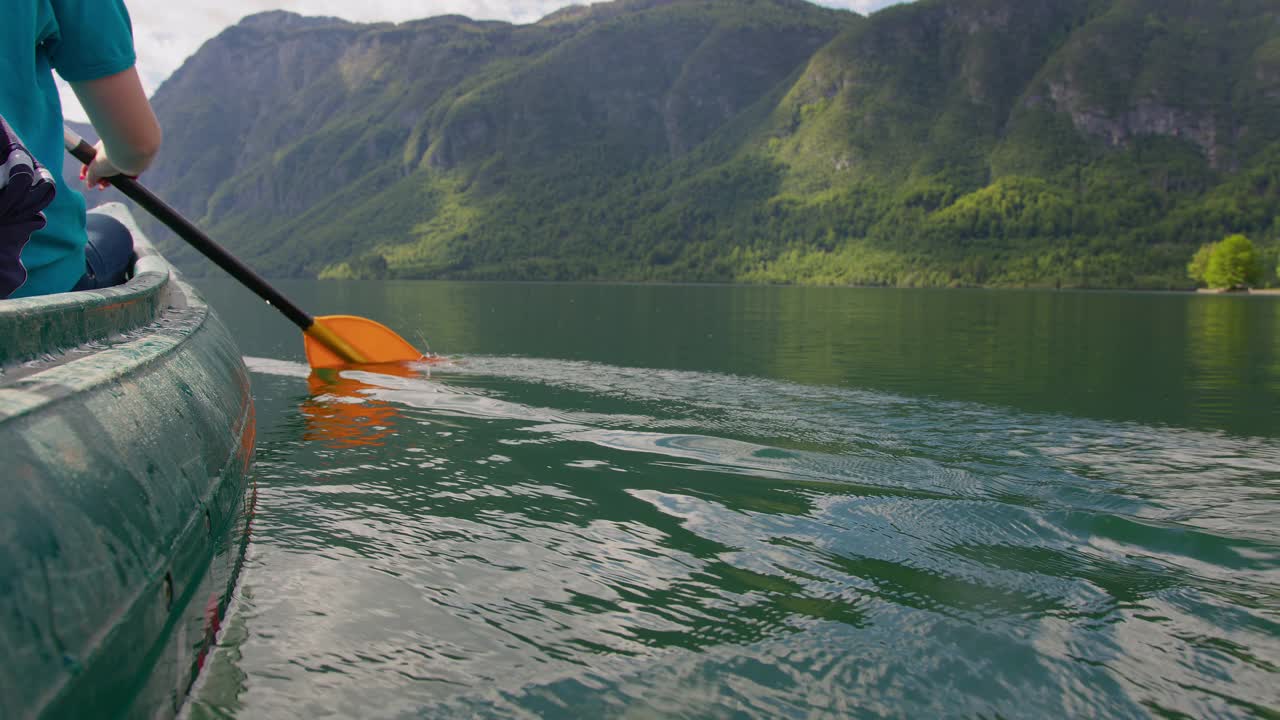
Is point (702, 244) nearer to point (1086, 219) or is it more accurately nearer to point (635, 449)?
point (1086, 219)

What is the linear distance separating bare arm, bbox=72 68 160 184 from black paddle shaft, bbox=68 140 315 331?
229 cm

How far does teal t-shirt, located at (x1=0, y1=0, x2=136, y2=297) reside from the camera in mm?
2369

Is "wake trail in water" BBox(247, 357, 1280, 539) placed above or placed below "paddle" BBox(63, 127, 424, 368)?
below

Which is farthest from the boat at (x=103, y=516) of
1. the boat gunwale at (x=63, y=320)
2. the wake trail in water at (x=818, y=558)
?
the wake trail in water at (x=818, y=558)

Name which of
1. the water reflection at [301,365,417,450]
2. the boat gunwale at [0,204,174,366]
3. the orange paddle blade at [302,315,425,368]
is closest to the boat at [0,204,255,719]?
the boat gunwale at [0,204,174,366]

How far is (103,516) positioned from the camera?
1.75 metres

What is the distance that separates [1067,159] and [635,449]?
195086 millimetres

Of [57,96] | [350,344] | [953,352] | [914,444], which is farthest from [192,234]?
[953,352]

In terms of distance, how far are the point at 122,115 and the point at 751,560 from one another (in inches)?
121

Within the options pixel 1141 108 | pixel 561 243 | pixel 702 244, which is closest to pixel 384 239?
pixel 561 243

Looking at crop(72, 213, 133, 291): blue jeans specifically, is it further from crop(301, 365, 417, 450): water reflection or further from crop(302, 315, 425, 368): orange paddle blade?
crop(302, 315, 425, 368): orange paddle blade

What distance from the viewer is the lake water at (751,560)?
8.50ft

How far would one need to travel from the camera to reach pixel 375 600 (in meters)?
3.21

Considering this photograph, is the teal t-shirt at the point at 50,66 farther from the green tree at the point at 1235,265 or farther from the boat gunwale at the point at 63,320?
the green tree at the point at 1235,265
